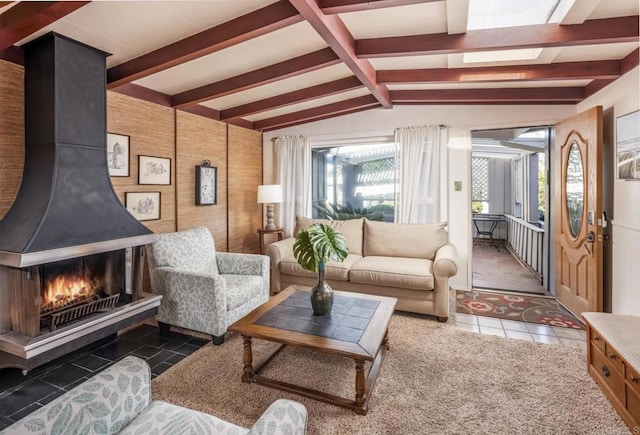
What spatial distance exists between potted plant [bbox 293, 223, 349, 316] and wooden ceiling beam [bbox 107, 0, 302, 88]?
53.3 inches

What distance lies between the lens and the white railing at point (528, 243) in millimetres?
4822

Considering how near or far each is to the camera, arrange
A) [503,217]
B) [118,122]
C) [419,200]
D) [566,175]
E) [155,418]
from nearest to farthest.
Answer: [155,418], [118,122], [566,175], [419,200], [503,217]

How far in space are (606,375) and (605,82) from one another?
2572 millimetres

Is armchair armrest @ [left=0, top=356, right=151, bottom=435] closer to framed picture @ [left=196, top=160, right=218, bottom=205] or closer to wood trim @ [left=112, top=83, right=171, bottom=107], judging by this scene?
wood trim @ [left=112, top=83, right=171, bottom=107]

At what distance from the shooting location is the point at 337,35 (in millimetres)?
2250

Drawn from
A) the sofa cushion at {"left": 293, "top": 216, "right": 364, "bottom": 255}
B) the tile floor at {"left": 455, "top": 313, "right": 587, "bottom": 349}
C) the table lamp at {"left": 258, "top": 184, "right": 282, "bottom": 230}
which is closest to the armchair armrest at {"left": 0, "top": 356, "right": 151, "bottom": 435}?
the tile floor at {"left": 455, "top": 313, "right": 587, "bottom": 349}

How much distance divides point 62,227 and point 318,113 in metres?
3.25

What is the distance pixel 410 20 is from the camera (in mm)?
2271

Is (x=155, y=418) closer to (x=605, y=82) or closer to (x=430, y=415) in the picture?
(x=430, y=415)

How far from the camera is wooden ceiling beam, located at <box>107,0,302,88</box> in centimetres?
204

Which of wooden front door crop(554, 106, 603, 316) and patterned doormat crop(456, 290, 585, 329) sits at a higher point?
wooden front door crop(554, 106, 603, 316)

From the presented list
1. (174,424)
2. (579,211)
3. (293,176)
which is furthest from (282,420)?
(293,176)

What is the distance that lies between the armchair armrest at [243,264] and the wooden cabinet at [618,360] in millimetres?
2648

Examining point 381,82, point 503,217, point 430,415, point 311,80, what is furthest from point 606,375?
point 503,217
